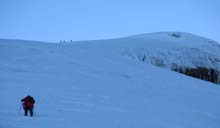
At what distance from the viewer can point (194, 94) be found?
1065 inches

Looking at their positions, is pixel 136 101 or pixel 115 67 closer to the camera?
pixel 136 101

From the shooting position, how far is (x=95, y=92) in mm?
22156

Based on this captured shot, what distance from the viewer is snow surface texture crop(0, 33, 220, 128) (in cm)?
1625

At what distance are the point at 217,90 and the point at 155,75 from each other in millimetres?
4317

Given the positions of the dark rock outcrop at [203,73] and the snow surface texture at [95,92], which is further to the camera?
the dark rock outcrop at [203,73]

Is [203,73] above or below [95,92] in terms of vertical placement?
below

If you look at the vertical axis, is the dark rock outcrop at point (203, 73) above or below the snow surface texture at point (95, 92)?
below

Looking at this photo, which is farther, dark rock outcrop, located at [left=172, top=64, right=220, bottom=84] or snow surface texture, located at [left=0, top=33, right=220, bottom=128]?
dark rock outcrop, located at [left=172, top=64, right=220, bottom=84]

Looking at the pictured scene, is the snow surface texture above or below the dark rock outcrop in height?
above

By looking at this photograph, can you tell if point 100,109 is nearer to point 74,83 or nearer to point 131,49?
point 74,83

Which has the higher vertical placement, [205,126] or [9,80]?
[9,80]

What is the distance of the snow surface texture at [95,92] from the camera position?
16250mm

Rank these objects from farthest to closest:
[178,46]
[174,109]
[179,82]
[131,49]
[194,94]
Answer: [178,46] < [131,49] < [179,82] < [194,94] < [174,109]

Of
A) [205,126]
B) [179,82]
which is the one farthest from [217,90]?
[205,126]
